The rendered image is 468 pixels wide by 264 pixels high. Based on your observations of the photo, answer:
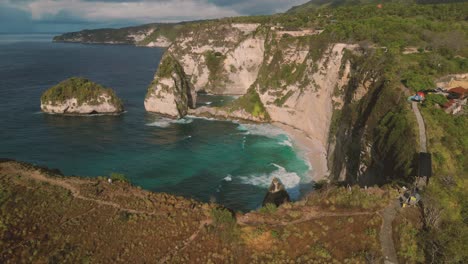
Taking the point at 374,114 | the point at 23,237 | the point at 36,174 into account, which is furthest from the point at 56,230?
the point at 374,114

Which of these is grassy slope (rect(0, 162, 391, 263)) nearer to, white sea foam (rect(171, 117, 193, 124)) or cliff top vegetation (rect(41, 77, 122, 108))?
white sea foam (rect(171, 117, 193, 124))

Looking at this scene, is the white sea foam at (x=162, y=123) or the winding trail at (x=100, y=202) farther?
the white sea foam at (x=162, y=123)

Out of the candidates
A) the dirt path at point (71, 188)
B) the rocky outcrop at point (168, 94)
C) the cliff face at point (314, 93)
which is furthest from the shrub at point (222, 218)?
the rocky outcrop at point (168, 94)

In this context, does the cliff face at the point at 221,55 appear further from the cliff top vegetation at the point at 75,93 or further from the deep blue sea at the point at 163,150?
the cliff top vegetation at the point at 75,93

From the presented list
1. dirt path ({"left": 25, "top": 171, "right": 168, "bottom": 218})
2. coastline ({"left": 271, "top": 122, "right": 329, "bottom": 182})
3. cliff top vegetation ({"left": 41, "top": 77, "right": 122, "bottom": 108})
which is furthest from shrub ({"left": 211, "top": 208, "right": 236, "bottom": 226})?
cliff top vegetation ({"left": 41, "top": 77, "right": 122, "bottom": 108})

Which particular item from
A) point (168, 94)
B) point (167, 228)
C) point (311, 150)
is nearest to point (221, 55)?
point (168, 94)

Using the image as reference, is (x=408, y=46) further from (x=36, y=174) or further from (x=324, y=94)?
(x=36, y=174)

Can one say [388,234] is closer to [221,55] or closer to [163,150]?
[163,150]
